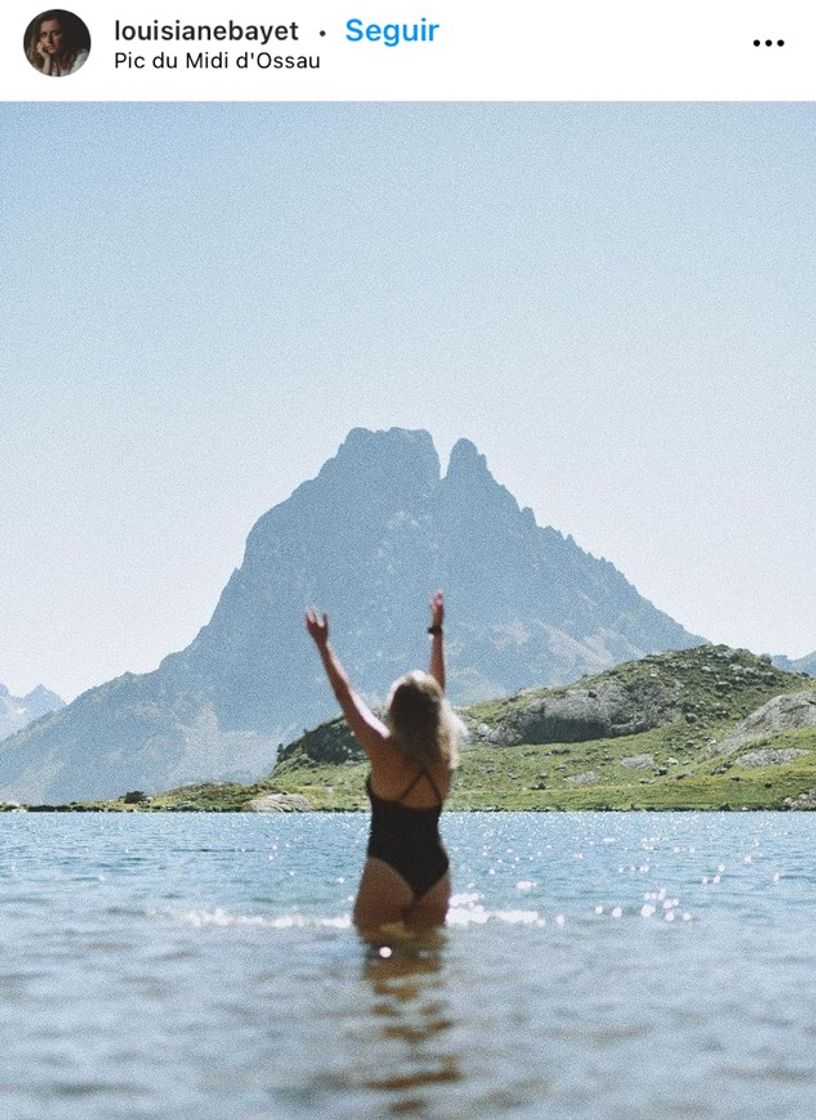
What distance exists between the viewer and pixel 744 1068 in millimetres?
10570

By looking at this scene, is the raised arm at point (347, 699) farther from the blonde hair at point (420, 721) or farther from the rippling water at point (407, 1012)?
the rippling water at point (407, 1012)

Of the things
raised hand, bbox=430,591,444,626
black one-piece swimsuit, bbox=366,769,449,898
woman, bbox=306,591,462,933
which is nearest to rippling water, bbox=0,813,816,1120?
woman, bbox=306,591,462,933

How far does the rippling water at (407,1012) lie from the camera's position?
9.48 meters

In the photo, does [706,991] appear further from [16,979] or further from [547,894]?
[547,894]

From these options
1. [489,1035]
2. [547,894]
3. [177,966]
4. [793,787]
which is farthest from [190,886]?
[793,787]

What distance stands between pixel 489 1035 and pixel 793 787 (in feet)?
543

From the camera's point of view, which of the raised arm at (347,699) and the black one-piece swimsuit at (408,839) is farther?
the black one-piece swimsuit at (408,839)

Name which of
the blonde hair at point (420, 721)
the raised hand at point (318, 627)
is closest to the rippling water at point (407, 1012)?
the blonde hair at point (420, 721)

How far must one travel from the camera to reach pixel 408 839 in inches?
594
